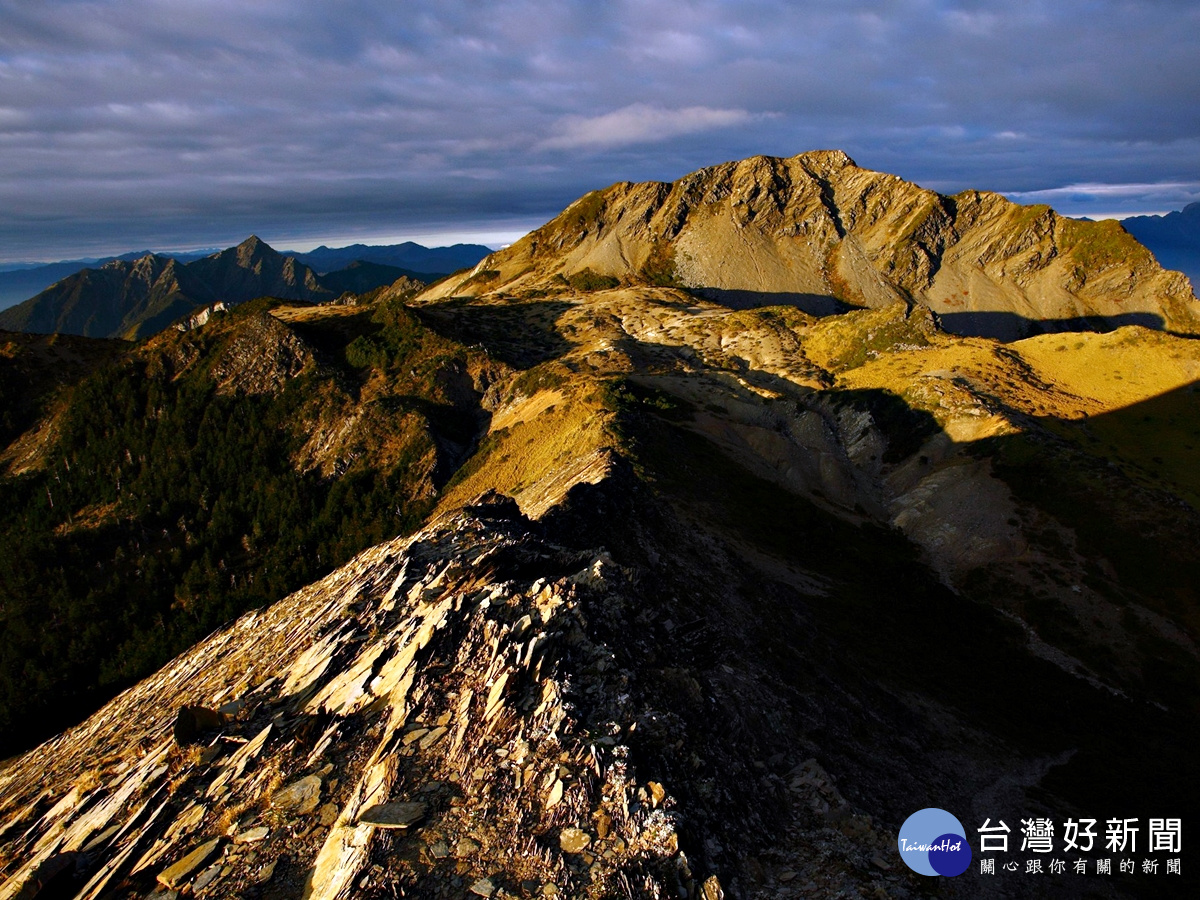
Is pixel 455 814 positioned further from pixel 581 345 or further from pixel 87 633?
pixel 581 345

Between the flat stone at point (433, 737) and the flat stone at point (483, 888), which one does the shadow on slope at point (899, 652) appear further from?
the flat stone at point (483, 888)

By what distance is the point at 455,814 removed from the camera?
16.5 m

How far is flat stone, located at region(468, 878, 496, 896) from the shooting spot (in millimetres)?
14551

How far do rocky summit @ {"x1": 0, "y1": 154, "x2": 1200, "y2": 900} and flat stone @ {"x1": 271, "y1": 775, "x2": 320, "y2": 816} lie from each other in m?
0.09

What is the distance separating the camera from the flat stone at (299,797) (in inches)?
675

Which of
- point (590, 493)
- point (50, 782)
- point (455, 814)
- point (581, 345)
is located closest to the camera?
point (455, 814)

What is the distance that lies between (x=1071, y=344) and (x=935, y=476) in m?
62.4

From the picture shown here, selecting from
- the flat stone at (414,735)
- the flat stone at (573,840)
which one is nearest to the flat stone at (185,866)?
the flat stone at (414,735)

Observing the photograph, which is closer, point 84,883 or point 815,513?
point 84,883

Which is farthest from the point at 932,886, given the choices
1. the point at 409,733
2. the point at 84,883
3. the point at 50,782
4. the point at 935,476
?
the point at 935,476

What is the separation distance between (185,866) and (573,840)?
1022cm

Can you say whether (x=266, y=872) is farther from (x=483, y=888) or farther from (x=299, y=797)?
(x=483, y=888)

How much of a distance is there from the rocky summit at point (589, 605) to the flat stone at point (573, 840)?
108mm

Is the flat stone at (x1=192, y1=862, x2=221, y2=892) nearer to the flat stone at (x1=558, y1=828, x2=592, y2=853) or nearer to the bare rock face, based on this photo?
the flat stone at (x1=558, y1=828, x2=592, y2=853)
